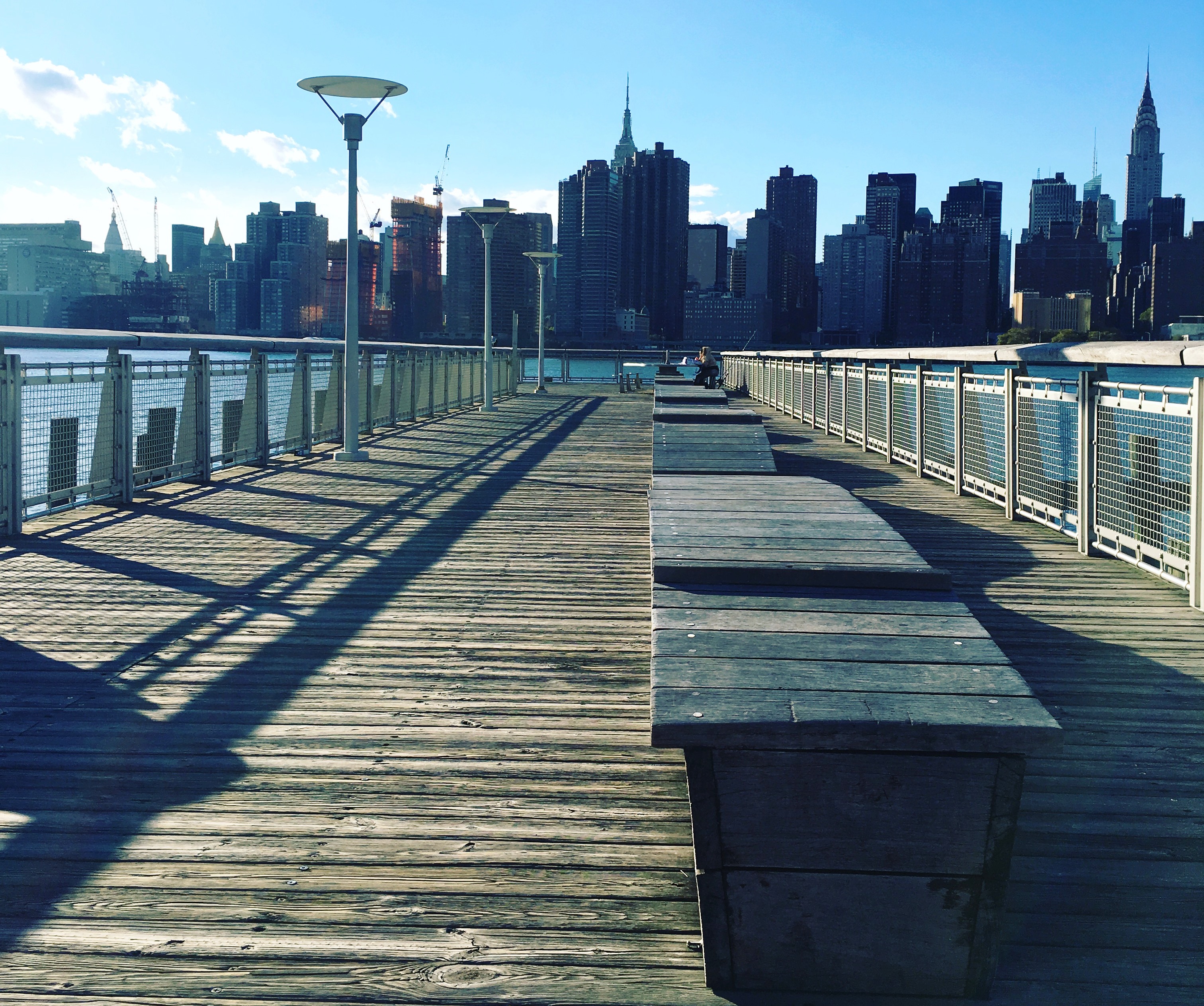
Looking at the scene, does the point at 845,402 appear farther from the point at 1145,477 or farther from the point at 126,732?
the point at 126,732

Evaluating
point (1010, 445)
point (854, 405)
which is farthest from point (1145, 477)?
point (854, 405)

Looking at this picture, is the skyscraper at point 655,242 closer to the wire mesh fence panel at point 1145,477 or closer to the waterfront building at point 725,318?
the waterfront building at point 725,318

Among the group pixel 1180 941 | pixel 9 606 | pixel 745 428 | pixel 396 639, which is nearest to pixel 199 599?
pixel 9 606

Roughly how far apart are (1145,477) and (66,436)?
7224mm

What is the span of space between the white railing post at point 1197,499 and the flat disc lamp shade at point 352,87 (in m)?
9.92

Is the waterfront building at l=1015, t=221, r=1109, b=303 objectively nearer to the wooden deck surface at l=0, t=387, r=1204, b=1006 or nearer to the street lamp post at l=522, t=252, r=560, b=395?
the street lamp post at l=522, t=252, r=560, b=395

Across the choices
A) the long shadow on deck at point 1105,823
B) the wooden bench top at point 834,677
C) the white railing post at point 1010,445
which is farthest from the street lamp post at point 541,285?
the wooden bench top at point 834,677

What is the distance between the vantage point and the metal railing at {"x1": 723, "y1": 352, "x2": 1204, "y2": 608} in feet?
20.5

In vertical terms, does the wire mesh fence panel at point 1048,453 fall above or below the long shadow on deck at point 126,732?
above

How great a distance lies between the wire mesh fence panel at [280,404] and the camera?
12.8 metres

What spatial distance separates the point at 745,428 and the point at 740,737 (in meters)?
8.13

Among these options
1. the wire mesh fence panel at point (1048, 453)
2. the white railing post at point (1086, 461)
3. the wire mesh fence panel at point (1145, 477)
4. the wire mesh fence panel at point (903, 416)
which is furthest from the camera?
the wire mesh fence panel at point (903, 416)

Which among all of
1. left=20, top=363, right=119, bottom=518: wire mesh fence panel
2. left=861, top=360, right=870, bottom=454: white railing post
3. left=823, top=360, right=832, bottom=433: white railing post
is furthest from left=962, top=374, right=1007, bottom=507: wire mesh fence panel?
left=823, top=360, right=832, bottom=433: white railing post

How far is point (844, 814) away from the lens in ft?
7.48
